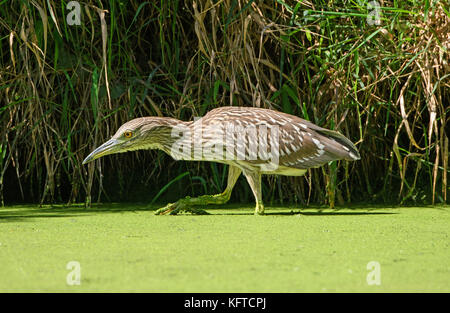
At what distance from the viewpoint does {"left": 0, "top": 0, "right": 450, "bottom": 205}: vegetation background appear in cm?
433

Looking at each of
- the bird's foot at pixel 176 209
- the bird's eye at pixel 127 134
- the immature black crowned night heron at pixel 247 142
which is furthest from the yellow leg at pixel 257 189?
the bird's eye at pixel 127 134

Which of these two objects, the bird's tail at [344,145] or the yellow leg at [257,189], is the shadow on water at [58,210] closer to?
the yellow leg at [257,189]

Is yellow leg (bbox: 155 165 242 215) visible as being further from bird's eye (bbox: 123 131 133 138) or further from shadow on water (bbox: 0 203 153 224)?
bird's eye (bbox: 123 131 133 138)

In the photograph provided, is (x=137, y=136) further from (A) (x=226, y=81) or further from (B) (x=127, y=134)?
(A) (x=226, y=81)

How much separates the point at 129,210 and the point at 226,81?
103 cm

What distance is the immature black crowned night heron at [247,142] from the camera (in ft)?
13.4

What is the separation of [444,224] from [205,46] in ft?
6.04

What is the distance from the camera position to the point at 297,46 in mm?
4461

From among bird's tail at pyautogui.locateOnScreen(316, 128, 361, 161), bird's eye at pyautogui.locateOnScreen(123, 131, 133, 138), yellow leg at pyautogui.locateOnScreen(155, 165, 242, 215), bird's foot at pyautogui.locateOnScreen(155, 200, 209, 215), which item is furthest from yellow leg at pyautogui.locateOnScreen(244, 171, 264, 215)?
bird's eye at pyautogui.locateOnScreen(123, 131, 133, 138)

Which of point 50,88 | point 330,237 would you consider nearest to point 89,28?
point 50,88

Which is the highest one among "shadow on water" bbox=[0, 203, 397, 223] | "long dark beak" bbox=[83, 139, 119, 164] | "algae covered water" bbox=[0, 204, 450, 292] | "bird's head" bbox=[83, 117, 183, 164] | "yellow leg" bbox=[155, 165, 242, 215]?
"bird's head" bbox=[83, 117, 183, 164]

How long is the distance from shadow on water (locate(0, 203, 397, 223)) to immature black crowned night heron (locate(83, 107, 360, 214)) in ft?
0.64

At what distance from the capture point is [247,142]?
13.4 ft

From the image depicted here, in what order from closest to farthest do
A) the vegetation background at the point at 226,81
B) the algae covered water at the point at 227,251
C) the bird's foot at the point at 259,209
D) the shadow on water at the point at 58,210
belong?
the algae covered water at the point at 227,251 → the shadow on water at the point at 58,210 → the bird's foot at the point at 259,209 → the vegetation background at the point at 226,81
